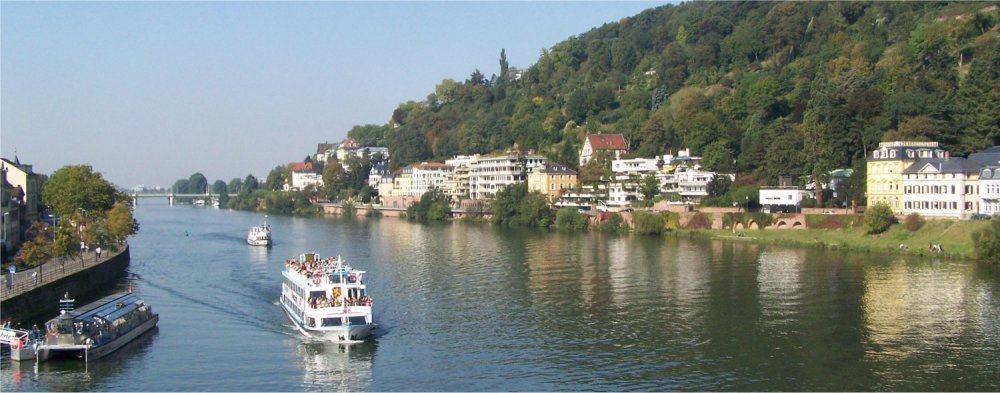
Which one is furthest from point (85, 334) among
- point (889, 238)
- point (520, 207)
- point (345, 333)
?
point (520, 207)

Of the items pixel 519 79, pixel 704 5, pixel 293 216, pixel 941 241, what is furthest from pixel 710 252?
pixel 519 79

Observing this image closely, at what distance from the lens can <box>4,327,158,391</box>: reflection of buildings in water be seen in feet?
80.4

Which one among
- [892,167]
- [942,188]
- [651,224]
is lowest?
[651,224]

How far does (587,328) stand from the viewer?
31609 millimetres

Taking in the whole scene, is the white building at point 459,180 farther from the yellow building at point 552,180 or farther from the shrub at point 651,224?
the shrub at point 651,224

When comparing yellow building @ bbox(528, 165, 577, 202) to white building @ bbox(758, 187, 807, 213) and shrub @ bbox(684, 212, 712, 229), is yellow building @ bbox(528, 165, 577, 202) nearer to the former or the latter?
shrub @ bbox(684, 212, 712, 229)

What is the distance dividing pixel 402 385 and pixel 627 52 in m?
108

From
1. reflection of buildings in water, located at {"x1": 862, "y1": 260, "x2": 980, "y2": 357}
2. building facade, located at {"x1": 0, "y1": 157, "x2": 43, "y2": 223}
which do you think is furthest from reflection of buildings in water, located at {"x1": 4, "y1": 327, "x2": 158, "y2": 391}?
building facade, located at {"x1": 0, "y1": 157, "x2": 43, "y2": 223}

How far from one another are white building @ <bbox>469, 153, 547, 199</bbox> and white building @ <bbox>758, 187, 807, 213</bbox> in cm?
3290

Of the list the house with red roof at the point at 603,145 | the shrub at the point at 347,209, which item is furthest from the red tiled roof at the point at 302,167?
the house with red roof at the point at 603,145

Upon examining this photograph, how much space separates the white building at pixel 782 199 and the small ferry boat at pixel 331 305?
42.0 meters

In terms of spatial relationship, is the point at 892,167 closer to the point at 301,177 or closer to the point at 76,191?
the point at 76,191

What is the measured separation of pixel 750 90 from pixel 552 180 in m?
20.0

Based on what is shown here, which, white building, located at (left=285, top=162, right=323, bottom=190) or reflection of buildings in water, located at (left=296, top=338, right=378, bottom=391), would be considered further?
white building, located at (left=285, top=162, right=323, bottom=190)
